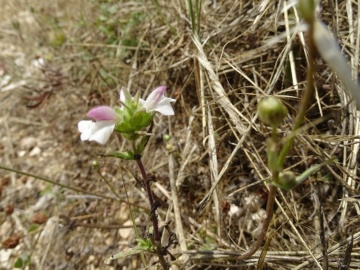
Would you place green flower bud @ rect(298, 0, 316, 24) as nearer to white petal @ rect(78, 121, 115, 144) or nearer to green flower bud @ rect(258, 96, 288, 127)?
green flower bud @ rect(258, 96, 288, 127)

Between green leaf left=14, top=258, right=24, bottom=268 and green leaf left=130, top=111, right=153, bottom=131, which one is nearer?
green leaf left=130, top=111, right=153, bottom=131

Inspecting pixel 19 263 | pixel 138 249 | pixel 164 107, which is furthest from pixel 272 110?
pixel 19 263

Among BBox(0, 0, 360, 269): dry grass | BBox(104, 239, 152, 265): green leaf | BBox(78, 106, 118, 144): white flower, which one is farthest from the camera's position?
BBox(0, 0, 360, 269): dry grass

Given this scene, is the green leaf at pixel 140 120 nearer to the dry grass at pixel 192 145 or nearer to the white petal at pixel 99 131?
the white petal at pixel 99 131

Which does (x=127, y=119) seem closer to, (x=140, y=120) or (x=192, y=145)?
(x=140, y=120)

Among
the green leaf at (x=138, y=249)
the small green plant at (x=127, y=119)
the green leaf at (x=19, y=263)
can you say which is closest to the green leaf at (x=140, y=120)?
the small green plant at (x=127, y=119)

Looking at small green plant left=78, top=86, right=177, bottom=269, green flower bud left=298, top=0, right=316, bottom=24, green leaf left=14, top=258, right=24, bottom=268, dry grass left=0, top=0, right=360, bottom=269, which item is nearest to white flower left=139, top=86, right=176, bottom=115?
small green plant left=78, top=86, right=177, bottom=269

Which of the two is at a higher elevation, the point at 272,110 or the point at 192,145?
the point at 272,110

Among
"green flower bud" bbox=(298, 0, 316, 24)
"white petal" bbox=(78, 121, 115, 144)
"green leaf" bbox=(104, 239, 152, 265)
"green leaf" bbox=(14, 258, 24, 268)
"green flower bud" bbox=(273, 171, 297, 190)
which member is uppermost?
"green flower bud" bbox=(298, 0, 316, 24)
